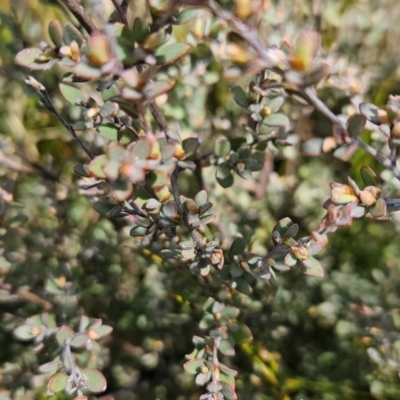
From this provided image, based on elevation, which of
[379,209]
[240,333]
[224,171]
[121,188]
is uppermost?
[121,188]

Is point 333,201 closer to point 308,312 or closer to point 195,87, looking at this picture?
point 308,312

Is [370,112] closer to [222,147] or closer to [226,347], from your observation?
[222,147]

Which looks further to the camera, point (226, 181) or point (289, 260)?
point (226, 181)

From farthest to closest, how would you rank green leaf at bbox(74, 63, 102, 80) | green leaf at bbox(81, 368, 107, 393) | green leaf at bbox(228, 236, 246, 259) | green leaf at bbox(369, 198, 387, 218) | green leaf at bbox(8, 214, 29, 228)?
1. green leaf at bbox(8, 214, 29, 228)
2. green leaf at bbox(228, 236, 246, 259)
3. green leaf at bbox(81, 368, 107, 393)
4. green leaf at bbox(369, 198, 387, 218)
5. green leaf at bbox(74, 63, 102, 80)

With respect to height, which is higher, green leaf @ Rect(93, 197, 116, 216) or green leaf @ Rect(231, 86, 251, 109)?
green leaf @ Rect(231, 86, 251, 109)

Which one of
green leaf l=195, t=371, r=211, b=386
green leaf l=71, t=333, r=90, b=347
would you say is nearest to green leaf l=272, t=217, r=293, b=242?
green leaf l=195, t=371, r=211, b=386

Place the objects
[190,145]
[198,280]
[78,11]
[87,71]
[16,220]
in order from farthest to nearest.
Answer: [16,220]
[198,280]
[190,145]
[78,11]
[87,71]

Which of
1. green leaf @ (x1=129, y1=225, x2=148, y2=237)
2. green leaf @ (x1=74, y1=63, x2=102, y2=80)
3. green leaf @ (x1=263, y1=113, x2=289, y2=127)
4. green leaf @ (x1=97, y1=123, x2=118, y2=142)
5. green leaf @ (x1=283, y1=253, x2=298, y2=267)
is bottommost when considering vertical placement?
green leaf @ (x1=283, y1=253, x2=298, y2=267)

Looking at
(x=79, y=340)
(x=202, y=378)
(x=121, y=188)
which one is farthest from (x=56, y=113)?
(x=202, y=378)

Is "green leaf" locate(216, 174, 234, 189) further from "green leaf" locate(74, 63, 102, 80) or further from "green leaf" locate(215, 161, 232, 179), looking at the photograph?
"green leaf" locate(74, 63, 102, 80)
